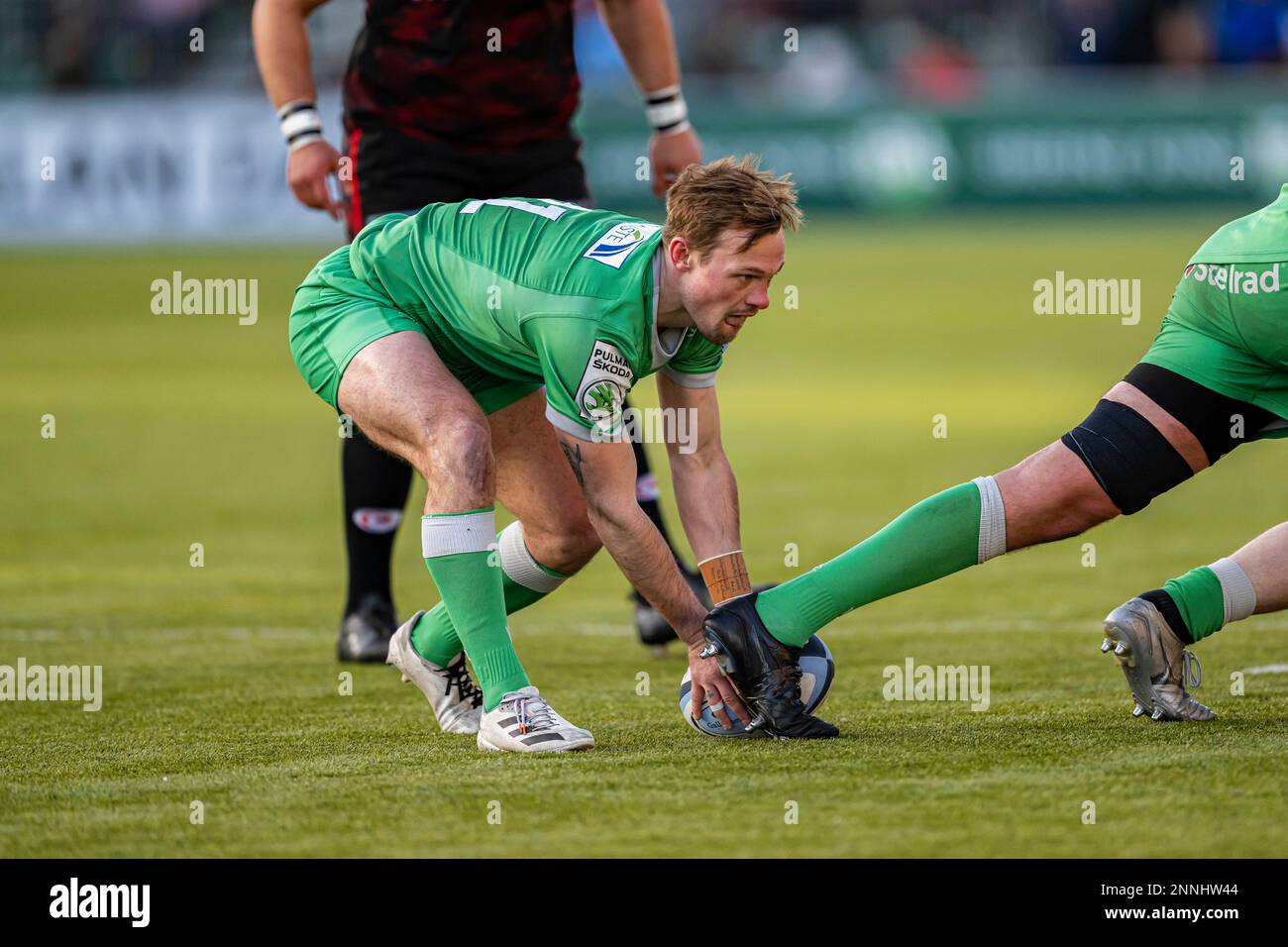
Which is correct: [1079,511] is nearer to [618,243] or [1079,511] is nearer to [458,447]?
[618,243]

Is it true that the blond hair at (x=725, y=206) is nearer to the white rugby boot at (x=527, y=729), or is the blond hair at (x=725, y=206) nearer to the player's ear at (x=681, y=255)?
the player's ear at (x=681, y=255)

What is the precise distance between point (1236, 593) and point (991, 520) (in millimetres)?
738

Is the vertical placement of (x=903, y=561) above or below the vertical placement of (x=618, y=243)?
below

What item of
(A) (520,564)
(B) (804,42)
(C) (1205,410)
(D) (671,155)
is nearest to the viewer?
(C) (1205,410)

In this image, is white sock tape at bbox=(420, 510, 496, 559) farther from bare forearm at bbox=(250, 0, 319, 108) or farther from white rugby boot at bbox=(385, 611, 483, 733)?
bare forearm at bbox=(250, 0, 319, 108)

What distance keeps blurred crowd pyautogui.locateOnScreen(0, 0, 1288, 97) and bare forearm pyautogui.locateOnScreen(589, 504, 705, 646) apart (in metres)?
18.7

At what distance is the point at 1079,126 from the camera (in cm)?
2348

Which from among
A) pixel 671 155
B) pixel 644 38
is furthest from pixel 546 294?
pixel 644 38

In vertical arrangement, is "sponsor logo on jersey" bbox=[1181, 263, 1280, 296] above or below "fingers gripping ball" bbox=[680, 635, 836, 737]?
above

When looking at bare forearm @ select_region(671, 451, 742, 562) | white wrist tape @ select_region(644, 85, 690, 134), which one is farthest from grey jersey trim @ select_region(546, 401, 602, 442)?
white wrist tape @ select_region(644, 85, 690, 134)

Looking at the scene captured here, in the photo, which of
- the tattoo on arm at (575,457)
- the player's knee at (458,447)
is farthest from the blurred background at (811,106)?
the tattoo on arm at (575,457)

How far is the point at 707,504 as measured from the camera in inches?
200

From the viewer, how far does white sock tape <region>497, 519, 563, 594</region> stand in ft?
18.2

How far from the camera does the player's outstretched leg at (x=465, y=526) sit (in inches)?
192
